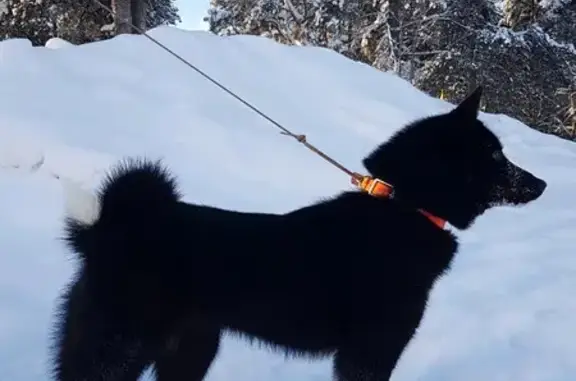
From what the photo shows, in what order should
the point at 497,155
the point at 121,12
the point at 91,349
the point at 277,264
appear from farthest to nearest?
the point at 121,12 → the point at 497,155 → the point at 277,264 → the point at 91,349

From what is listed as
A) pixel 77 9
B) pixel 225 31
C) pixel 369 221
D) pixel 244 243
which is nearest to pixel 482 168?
pixel 369 221

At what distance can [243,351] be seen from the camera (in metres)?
3.51

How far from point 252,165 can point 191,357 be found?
3662 millimetres

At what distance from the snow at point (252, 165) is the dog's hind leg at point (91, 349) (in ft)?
2.60

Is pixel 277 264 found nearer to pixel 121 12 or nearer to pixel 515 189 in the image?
pixel 515 189

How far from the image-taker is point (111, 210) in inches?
94.7

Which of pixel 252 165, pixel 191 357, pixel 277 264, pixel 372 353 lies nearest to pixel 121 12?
pixel 252 165

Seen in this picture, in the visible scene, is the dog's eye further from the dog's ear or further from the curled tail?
the curled tail

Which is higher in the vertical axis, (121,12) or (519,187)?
(519,187)

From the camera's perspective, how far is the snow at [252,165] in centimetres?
350

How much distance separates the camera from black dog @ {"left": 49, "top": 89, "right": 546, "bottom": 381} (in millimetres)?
2344

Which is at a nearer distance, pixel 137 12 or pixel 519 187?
Result: pixel 519 187

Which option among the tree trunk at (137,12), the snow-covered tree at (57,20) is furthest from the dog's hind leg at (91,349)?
the snow-covered tree at (57,20)

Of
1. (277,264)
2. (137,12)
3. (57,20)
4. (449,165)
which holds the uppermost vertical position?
(449,165)
